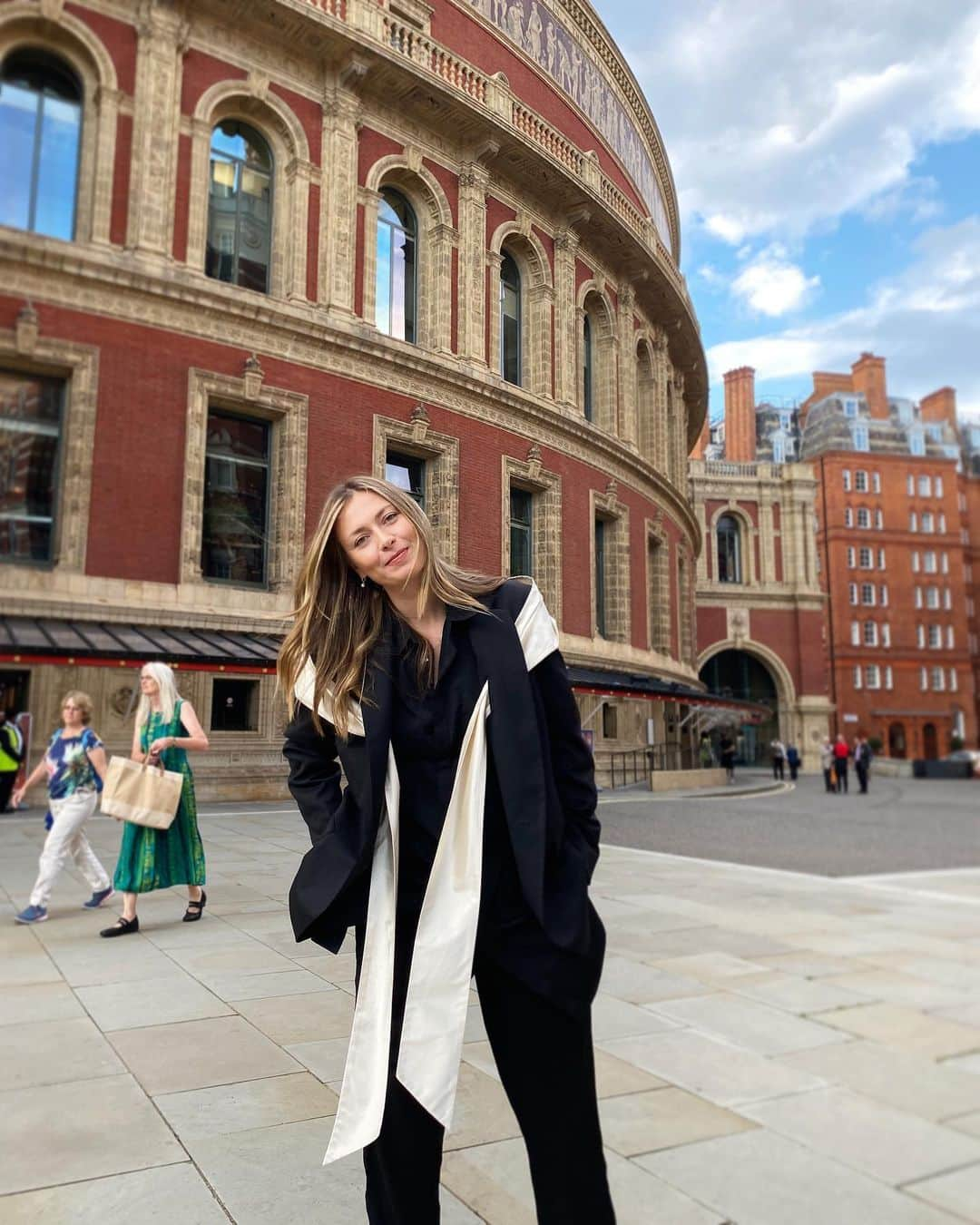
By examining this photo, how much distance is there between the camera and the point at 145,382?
1745 centimetres

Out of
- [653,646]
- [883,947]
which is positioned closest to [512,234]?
[653,646]

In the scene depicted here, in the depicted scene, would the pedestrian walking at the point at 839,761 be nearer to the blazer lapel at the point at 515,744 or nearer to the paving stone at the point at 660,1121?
the paving stone at the point at 660,1121

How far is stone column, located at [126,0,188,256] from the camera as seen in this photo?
698 inches

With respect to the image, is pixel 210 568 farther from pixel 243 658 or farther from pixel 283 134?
pixel 283 134

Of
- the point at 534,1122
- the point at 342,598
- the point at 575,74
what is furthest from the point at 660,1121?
the point at 575,74

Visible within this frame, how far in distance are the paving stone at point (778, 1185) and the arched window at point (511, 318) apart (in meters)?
23.2

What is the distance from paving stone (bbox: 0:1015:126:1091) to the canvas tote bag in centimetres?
201

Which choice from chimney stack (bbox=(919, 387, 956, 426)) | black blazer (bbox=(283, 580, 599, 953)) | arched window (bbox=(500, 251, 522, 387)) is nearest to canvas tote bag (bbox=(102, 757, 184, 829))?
black blazer (bbox=(283, 580, 599, 953))

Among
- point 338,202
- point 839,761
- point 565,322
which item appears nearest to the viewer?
point 338,202

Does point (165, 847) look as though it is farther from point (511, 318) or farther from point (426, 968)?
point (511, 318)

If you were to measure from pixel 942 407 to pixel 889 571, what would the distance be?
18.3 m

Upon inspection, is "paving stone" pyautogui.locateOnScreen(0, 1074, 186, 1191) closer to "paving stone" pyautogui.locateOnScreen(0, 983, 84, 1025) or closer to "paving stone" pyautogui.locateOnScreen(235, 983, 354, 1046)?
"paving stone" pyautogui.locateOnScreen(235, 983, 354, 1046)

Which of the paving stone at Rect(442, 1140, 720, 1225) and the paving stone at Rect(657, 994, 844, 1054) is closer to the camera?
the paving stone at Rect(442, 1140, 720, 1225)

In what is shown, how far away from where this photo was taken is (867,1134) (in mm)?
3232
